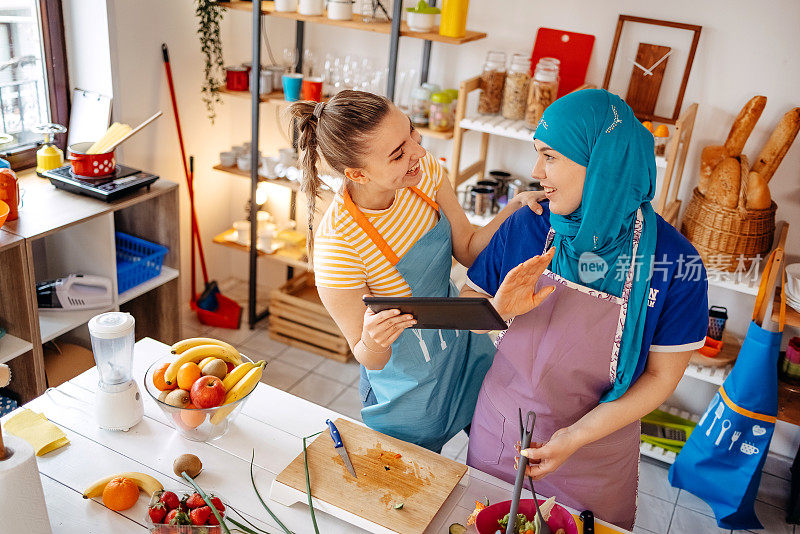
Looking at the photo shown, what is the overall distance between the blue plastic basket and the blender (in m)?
1.38

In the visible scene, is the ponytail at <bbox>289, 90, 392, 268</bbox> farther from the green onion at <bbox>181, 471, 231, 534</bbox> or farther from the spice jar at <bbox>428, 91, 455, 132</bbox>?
the spice jar at <bbox>428, 91, 455, 132</bbox>

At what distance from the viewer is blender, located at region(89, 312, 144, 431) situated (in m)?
1.65

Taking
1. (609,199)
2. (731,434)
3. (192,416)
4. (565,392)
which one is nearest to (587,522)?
(565,392)

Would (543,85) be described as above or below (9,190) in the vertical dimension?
above

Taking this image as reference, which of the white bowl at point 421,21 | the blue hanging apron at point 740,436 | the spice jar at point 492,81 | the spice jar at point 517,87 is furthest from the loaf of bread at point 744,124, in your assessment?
the white bowl at point 421,21

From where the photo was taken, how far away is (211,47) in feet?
12.0

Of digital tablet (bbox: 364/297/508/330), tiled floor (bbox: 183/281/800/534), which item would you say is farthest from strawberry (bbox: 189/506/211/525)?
tiled floor (bbox: 183/281/800/534)

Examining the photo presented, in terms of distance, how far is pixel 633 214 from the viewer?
1.52 meters

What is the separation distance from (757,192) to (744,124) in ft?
Result: 0.83

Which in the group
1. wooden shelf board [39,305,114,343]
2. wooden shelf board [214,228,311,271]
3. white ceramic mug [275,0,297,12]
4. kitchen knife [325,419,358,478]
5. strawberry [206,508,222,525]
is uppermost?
white ceramic mug [275,0,297,12]

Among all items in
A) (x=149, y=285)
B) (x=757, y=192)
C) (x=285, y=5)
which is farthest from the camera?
(x=285, y=5)

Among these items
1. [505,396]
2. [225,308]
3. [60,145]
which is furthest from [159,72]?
[505,396]

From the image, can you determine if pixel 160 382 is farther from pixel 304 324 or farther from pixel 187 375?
pixel 304 324

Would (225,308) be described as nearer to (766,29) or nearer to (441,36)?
(441,36)
